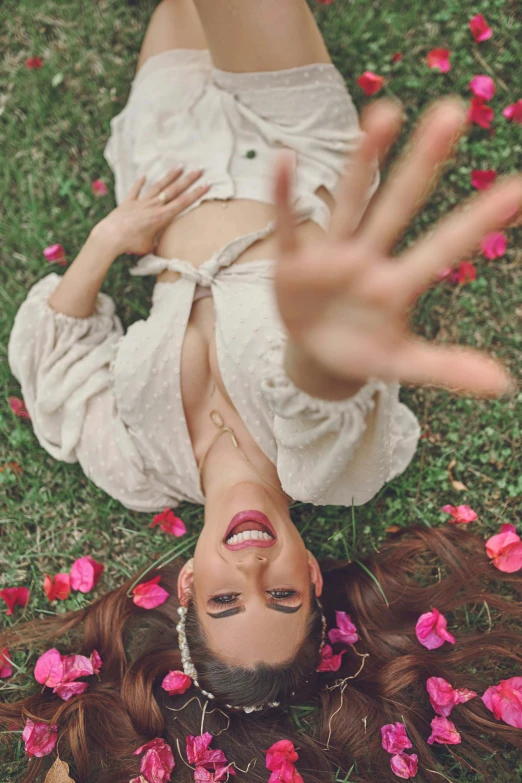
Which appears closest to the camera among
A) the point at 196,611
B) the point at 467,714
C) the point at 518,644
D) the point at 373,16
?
the point at 196,611

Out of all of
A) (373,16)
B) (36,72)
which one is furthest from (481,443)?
(36,72)

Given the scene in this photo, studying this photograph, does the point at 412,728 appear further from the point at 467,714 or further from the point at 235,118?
the point at 235,118

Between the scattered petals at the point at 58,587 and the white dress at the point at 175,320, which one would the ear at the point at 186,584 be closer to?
the white dress at the point at 175,320

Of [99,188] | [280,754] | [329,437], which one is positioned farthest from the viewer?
[99,188]

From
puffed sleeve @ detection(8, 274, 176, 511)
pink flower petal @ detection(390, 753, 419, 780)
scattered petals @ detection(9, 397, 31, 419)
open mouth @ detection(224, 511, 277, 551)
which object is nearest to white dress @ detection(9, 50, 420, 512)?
puffed sleeve @ detection(8, 274, 176, 511)

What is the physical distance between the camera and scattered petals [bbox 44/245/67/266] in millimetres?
3275

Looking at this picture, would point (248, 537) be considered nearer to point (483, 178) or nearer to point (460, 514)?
point (460, 514)

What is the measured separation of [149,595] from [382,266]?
6.95 ft

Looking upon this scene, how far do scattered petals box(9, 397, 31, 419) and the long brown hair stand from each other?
991 millimetres

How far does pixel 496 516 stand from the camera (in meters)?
2.98

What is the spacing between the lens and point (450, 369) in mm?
1115

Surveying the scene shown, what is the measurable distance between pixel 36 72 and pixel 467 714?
12.5ft

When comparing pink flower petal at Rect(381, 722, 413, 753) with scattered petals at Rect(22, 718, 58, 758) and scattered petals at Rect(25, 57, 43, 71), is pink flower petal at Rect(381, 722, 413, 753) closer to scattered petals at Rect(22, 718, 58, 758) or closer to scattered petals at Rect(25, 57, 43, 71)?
scattered petals at Rect(22, 718, 58, 758)

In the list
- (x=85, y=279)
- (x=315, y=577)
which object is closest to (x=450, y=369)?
(x=315, y=577)
